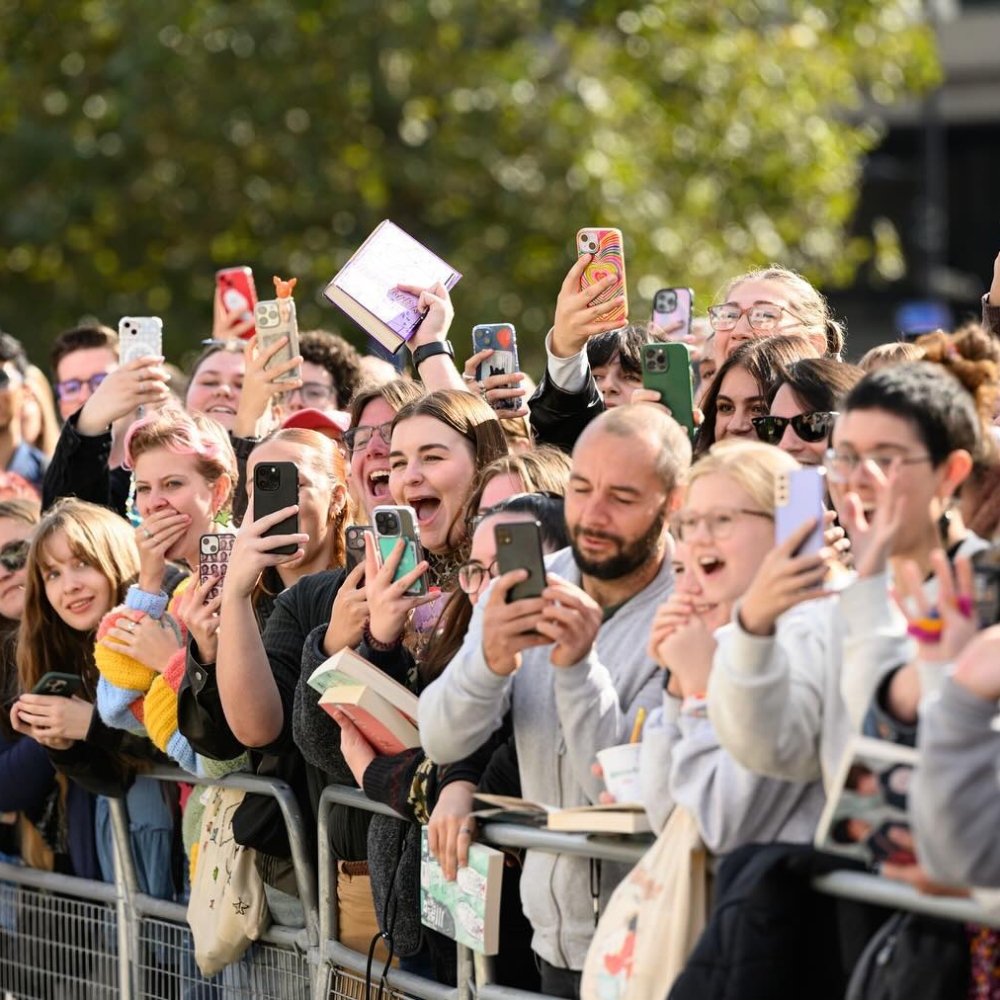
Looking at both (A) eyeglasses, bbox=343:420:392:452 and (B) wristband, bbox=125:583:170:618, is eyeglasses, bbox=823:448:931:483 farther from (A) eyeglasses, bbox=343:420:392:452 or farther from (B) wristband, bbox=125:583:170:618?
(B) wristband, bbox=125:583:170:618

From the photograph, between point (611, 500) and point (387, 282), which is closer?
point (611, 500)

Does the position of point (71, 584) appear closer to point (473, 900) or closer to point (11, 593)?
point (11, 593)

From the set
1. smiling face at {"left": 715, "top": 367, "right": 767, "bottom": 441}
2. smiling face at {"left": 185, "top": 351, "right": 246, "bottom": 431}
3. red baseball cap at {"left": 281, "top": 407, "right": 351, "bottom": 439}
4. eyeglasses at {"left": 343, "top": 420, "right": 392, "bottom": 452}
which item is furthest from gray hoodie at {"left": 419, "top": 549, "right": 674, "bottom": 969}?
smiling face at {"left": 185, "top": 351, "right": 246, "bottom": 431}

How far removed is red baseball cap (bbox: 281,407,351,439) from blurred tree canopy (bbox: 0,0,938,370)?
913cm

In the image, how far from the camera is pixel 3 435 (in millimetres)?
10328

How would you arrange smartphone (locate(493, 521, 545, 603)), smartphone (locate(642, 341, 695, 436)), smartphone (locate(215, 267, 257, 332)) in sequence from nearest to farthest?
1. smartphone (locate(493, 521, 545, 603))
2. smartphone (locate(642, 341, 695, 436))
3. smartphone (locate(215, 267, 257, 332))

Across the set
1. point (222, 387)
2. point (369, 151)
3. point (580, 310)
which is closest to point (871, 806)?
point (580, 310)

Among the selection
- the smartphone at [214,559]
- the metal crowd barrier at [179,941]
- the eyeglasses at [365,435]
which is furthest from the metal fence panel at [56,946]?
the eyeglasses at [365,435]

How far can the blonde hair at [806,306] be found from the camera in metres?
7.18

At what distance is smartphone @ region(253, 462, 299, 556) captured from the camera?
634 cm

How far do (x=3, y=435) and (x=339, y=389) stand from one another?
2003 millimetres

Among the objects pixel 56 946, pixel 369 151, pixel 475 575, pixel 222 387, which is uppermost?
pixel 369 151

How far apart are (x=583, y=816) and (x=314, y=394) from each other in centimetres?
421

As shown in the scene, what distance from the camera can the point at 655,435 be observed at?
526cm
